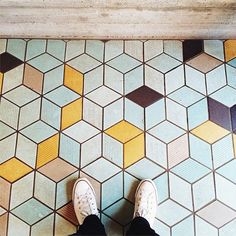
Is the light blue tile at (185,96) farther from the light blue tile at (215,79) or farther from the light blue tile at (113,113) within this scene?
the light blue tile at (113,113)

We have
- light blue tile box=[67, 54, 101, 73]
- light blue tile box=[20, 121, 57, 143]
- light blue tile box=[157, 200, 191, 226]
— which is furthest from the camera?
light blue tile box=[67, 54, 101, 73]

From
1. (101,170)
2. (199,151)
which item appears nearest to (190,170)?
(199,151)

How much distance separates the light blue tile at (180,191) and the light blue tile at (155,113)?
0.19m

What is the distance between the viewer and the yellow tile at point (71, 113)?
1406 mm

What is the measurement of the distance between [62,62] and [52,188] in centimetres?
47

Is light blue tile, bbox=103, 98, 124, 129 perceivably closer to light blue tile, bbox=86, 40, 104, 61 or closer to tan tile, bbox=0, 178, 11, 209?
light blue tile, bbox=86, 40, 104, 61

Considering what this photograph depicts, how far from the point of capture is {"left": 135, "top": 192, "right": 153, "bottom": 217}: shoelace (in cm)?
124

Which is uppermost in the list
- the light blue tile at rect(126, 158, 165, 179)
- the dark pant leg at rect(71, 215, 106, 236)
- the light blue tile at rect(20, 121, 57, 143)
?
the light blue tile at rect(20, 121, 57, 143)

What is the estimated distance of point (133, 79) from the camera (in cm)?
148

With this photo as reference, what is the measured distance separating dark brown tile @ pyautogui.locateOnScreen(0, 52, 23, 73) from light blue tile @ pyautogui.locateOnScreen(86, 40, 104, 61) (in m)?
0.25

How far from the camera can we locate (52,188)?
1311 mm

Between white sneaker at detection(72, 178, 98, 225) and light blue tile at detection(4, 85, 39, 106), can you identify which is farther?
light blue tile at detection(4, 85, 39, 106)

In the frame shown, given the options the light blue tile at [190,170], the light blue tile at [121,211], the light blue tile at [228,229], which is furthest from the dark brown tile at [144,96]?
the light blue tile at [228,229]

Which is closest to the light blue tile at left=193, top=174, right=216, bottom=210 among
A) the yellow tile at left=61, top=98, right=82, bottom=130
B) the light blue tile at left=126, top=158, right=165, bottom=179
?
the light blue tile at left=126, top=158, right=165, bottom=179
